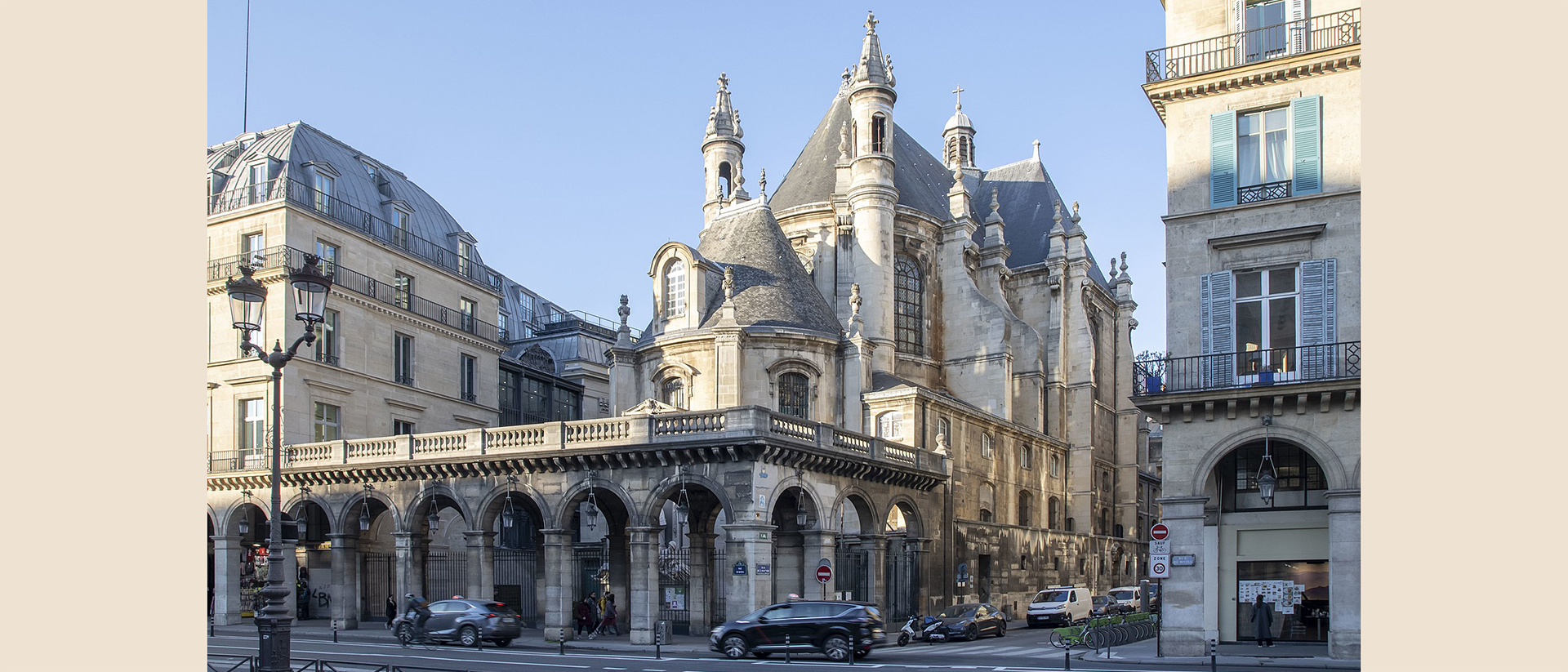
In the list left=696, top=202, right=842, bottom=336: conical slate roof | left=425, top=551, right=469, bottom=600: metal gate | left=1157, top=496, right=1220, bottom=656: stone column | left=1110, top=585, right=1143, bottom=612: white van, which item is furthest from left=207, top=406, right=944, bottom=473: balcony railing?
Answer: left=1157, top=496, right=1220, bottom=656: stone column

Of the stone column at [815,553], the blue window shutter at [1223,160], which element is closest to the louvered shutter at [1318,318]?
the blue window shutter at [1223,160]

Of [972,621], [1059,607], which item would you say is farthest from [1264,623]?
[1059,607]

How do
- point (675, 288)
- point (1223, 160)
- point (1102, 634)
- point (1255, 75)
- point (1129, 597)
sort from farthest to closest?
point (1129, 597) < point (675, 288) < point (1102, 634) < point (1223, 160) < point (1255, 75)

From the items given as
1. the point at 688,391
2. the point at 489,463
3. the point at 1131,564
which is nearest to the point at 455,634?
the point at 489,463

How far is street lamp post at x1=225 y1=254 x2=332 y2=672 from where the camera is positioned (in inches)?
655

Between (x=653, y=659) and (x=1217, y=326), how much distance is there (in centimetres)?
1350

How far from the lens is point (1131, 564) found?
2483 inches

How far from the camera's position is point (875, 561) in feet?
126

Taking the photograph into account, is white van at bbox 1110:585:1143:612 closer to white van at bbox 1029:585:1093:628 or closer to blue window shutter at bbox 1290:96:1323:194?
white van at bbox 1029:585:1093:628

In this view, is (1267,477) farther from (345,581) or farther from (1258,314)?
(345,581)

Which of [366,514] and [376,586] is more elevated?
[366,514]

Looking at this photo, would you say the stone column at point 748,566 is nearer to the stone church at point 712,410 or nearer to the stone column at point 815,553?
the stone church at point 712,410

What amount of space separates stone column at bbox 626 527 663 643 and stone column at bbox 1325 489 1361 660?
657 inches

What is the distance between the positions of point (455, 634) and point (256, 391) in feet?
51.4
